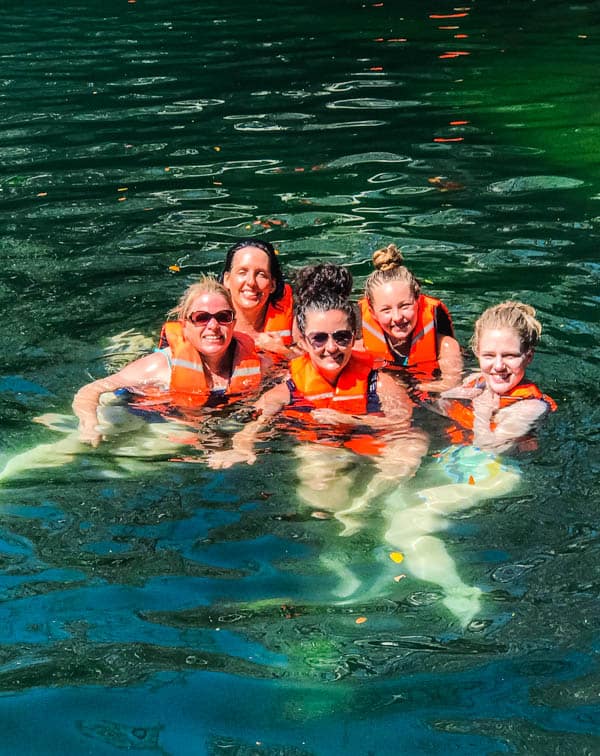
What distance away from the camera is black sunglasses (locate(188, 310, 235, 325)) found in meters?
7.23

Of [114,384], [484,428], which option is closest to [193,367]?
[114,384]

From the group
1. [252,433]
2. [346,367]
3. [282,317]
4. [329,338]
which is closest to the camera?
[329,338]

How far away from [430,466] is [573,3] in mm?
15939

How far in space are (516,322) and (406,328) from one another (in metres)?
1.22

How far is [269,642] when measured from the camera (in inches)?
196

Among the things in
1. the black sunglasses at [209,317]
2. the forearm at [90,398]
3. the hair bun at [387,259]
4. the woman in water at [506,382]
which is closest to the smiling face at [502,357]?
the woman in water at [506,382]

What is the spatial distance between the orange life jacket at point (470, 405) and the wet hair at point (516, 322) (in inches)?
10.1

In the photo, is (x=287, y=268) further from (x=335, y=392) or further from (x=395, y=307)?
(x=335, y=392)

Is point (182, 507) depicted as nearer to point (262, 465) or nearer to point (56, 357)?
point (262, 465)

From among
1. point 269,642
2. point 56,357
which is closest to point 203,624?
point 269,642

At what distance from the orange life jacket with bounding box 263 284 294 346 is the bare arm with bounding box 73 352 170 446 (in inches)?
46.3

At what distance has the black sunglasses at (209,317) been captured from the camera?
7.23 meters

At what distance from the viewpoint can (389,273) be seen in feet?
24.8

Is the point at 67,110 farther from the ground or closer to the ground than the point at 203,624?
farther from the ground
